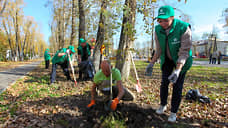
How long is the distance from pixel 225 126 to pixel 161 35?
190 cm

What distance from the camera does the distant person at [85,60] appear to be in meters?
6.09

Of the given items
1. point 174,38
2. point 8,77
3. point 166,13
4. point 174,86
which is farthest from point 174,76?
point 8,77

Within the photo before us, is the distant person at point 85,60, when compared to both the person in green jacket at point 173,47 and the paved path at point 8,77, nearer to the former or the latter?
the paved path at point 8,77

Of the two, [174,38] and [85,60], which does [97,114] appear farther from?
[85,60]

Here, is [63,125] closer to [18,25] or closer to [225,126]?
[225,126]

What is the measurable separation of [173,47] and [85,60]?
449 cm

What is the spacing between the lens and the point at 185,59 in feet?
7.55

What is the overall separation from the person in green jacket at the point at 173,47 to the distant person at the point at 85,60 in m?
3.78

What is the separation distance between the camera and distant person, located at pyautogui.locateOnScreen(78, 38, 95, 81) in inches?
240

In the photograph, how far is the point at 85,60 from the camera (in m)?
6.38

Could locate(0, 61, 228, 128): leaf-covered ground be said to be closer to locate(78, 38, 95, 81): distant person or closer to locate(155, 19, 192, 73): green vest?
locate(155, 19, 192, 73): green vest

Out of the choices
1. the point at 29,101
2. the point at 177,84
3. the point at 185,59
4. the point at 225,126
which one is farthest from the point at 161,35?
the point at 29,101

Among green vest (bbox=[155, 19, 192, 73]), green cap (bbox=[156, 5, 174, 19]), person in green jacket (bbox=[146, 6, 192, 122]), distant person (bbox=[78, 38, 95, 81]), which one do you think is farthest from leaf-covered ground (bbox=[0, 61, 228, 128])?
distant person (bbox=[78, 38, 95, 81])

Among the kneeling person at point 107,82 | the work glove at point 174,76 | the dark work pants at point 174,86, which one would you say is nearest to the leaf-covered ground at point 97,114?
the kneeling person at point 107,82
